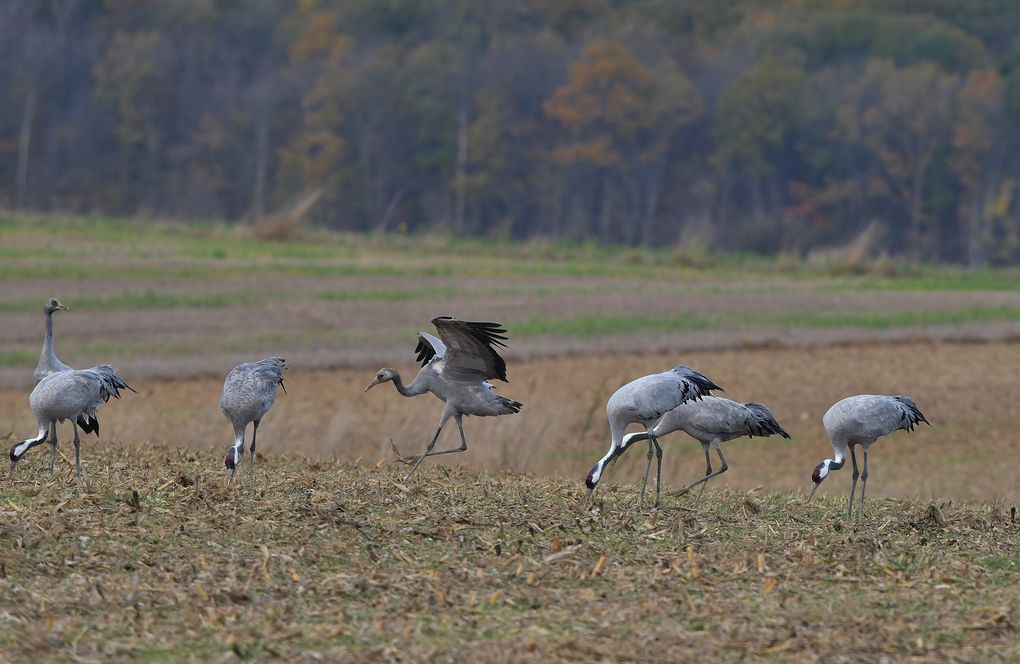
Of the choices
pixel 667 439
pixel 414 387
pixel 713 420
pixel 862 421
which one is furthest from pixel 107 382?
pixel 667 439

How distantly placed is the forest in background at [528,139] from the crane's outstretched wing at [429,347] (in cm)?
4854

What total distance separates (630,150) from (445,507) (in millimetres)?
54605

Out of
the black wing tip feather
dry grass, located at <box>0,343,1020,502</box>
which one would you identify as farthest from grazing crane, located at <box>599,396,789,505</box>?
dry grass, located at <box>0,343,1020,502</box>

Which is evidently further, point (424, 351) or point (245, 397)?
point (424, 351)

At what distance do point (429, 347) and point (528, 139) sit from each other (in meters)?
52.2

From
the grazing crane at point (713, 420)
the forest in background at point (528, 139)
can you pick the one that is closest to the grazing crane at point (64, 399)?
the grazing crane at point (713, 420)

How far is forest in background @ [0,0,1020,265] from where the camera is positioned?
61719mm

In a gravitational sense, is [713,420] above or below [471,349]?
below

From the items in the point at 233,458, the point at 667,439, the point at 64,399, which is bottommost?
the point at 667,439

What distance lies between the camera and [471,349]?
11305mm

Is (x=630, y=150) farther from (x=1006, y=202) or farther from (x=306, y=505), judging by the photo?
(x=306, y=505)

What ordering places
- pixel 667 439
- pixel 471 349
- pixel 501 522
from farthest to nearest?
pixel 667 439, pixel 471 349, pixel 501 522

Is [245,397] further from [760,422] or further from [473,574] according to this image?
[760,422]

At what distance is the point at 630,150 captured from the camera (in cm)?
6356
